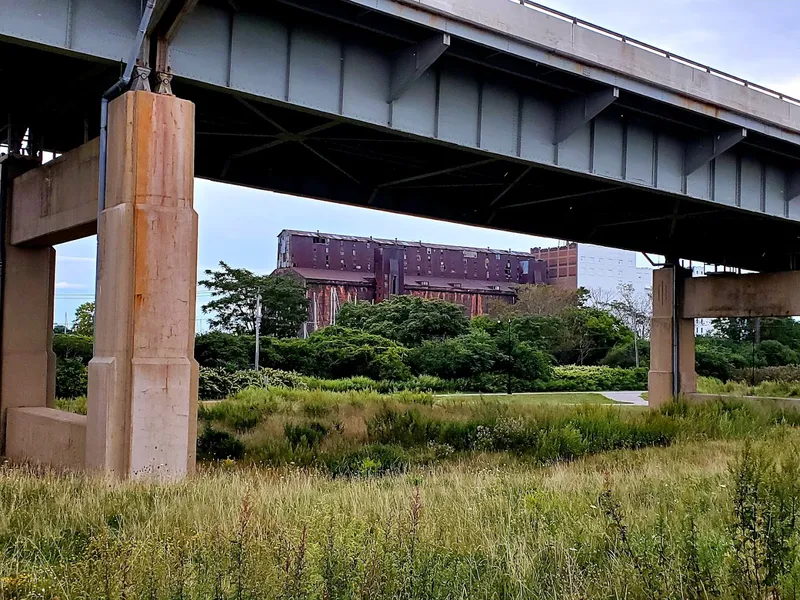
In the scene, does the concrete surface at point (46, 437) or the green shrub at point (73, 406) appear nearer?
the concrete surface at point (46, 437)

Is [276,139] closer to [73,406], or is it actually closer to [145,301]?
[145,301]

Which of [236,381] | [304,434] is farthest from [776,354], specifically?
[304,434]

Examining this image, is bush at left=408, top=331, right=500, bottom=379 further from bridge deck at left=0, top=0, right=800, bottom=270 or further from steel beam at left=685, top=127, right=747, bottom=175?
steel beam at left=685, top=127, right=747, bottom=175

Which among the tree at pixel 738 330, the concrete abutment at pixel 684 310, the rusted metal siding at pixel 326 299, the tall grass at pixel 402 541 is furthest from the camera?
the tree at pixel 738 330

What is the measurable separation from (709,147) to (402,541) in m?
17.8

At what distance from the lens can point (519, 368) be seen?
46.7 metres

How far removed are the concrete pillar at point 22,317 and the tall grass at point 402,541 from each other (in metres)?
7.60

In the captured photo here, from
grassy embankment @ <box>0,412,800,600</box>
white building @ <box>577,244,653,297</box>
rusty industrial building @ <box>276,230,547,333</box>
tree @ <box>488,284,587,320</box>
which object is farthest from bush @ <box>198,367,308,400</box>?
white building @ <box>577,244,653,297</box>

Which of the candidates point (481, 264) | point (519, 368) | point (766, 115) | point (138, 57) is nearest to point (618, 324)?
point (481, 264)

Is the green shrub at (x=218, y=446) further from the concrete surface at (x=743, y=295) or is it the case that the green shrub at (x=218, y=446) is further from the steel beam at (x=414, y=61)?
the concrete surface at (x=743, y=295)

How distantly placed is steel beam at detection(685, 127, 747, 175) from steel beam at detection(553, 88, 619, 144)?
4.09 meters

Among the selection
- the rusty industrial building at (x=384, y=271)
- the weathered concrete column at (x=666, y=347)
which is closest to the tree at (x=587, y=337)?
the rusty industrial building at (x=384, y=271)

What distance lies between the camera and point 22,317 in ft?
54.2

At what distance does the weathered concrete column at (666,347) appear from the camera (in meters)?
31.0
